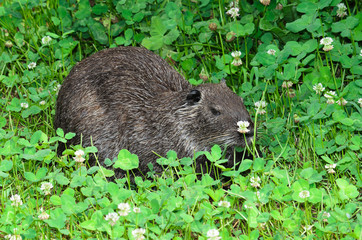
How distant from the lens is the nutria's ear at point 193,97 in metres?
4.60

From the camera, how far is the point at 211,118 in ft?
15.0

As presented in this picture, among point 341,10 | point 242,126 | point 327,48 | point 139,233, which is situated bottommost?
point 139,233

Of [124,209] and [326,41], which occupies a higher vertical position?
[326,41]

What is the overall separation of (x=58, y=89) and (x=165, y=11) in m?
1.30

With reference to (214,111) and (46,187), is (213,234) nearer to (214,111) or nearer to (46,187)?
(214,111)

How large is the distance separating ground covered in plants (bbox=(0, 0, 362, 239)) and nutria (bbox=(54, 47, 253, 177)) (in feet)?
0.71

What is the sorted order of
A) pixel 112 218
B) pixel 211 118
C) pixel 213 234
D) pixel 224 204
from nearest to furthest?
1. pixel 213 234
2. pixel 112 218
3. pixel 224 204
4. pixel 211 118

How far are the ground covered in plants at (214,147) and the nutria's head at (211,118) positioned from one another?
19cm

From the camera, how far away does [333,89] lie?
5.34 m

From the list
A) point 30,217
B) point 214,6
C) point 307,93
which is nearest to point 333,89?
point 307,93

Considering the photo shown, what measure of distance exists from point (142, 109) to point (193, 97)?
1.65ft

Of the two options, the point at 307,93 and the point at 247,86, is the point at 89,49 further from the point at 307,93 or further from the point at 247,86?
the point at 307,93

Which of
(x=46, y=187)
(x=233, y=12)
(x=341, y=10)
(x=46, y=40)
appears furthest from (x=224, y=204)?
(x=46, y=40)

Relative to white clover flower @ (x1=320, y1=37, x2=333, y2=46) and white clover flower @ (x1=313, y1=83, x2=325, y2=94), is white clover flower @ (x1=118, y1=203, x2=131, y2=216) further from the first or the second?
white clover flower @ (x1=320, y1=37, x2=333, y2=46)
